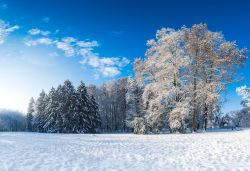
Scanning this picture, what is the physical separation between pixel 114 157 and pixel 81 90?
38.5m

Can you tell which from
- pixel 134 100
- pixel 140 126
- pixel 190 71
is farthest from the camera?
pixel 134 100

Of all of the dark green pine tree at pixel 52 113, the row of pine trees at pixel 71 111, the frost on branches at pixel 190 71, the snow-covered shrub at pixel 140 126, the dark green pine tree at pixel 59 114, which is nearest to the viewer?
the frost on branches at pixel 190 71

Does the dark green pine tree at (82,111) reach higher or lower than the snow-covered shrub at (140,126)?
higher

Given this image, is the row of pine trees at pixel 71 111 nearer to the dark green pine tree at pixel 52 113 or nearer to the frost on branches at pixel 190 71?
the dark green pine tree at pixel 52 113

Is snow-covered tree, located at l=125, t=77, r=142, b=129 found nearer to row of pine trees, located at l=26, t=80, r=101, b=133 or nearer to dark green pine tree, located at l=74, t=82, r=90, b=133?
row of pine trees, located at l=26, t=80, r=101, b=133

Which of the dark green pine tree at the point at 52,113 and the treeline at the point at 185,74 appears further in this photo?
the dark green pine tree at the point at 52,113

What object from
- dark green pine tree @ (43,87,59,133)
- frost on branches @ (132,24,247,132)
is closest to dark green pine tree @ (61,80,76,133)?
dark green pine tree @ (43,87,59,133)

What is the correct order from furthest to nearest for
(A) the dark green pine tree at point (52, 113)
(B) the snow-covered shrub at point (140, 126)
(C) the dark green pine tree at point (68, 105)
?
(A) the dark green pine tree at point (52, 113) < (C) the dark green pine tree at point (68, 105) < (B) the snow-covered shrub at point (140, 126)

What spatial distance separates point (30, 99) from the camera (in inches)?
2965

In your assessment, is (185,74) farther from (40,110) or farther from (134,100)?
(40,110)

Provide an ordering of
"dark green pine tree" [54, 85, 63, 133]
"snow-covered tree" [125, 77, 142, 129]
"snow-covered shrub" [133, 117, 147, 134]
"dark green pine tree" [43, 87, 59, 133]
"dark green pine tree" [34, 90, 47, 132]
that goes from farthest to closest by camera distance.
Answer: "dark green pine tree" [34, 90, 47, 132] → "dark green pine tree" [43, 87, 59, 133] → "snow-covered tree" [125, 77, 142, 129] → "dark green pine tree" [54, 85, 63, 133] → "snow-covered shrub" [133, 117, 147, 134]

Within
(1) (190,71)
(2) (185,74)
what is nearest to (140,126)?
(2) (185,74)

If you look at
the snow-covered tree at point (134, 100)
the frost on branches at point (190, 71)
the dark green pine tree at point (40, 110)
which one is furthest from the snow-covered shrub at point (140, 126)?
the dark green pine tree at point (40, 110)

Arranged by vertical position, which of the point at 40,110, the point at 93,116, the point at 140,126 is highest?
the point at 40,110
